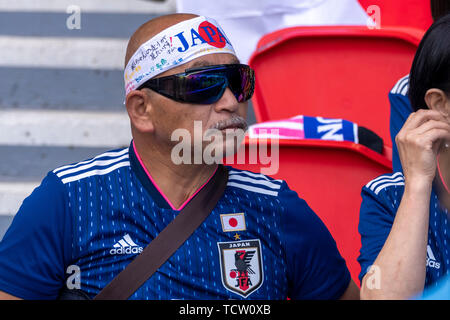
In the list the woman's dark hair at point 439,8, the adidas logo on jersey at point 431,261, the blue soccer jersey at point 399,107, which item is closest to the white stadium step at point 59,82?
the woman's dark hair at point 439,8

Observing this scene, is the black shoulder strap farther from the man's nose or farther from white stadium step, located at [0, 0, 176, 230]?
white stadium step, located at [0, 0, 176, 230]

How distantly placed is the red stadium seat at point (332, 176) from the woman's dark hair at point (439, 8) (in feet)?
2.87

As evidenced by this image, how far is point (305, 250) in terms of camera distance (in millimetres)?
2127

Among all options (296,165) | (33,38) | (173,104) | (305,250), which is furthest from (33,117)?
(305,250)

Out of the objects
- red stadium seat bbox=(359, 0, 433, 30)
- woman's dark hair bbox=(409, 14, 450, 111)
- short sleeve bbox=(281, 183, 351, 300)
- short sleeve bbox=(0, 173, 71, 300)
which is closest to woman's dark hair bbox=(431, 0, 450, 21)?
red stadium seat bbox=(359, 0, 433, 30)

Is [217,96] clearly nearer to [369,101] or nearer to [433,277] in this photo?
[433,277]

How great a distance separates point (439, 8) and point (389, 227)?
1.64 meters

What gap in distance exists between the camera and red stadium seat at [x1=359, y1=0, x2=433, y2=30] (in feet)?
11.1

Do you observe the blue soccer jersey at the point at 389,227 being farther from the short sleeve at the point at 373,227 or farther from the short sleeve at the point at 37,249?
the short sleeve at the point at 37,249

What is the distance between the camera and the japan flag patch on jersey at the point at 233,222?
6.84 feet

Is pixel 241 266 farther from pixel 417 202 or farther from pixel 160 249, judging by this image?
pixel 417 202

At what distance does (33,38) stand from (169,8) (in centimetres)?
81

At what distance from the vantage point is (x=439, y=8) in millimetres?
3316

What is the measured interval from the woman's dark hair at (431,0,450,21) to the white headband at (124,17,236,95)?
60.6 inches
